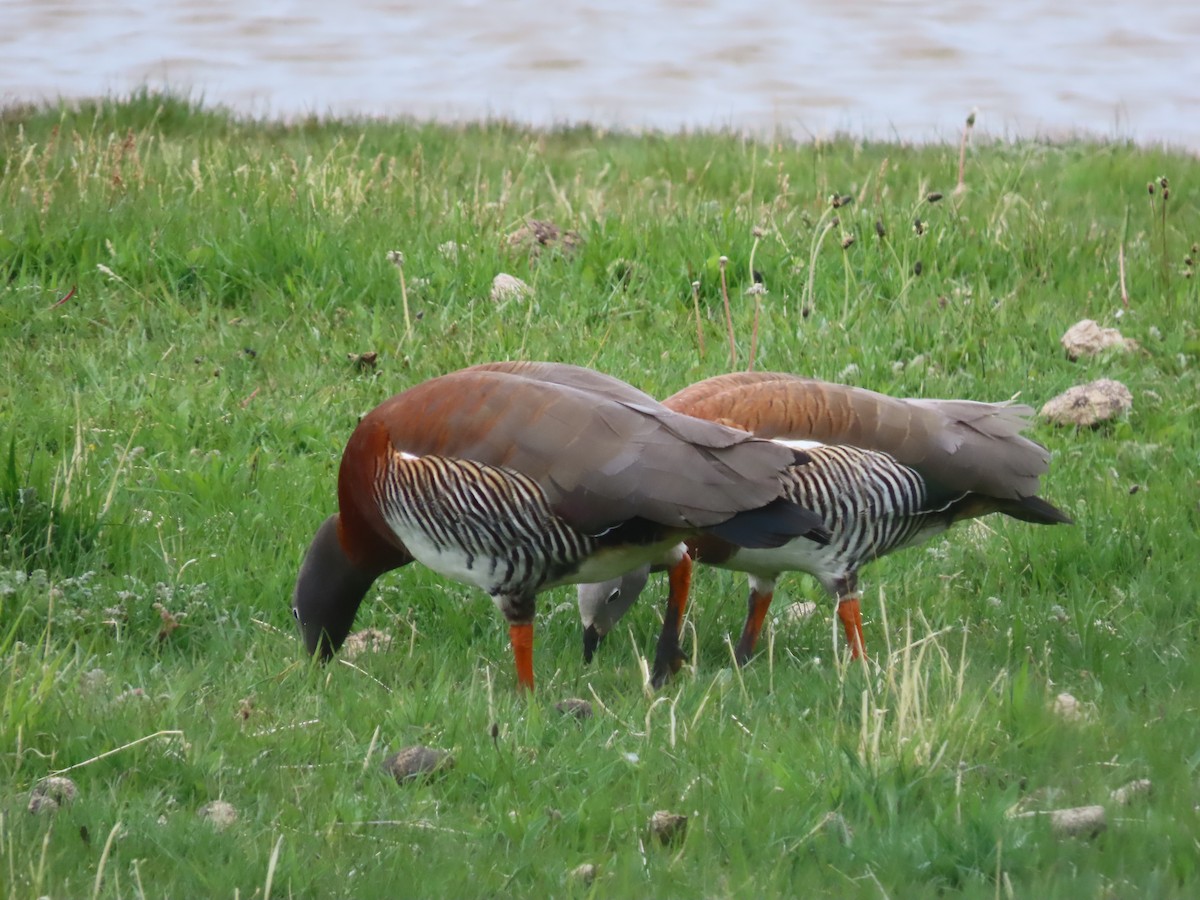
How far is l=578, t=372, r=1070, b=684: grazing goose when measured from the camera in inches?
184

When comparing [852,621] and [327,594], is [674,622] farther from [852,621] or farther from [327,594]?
[327,594]

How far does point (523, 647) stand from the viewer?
466 centimetres

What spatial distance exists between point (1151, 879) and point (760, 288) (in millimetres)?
4097

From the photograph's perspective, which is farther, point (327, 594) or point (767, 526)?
point (327, 594)

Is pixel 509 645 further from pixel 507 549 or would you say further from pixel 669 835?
pixel 669 835

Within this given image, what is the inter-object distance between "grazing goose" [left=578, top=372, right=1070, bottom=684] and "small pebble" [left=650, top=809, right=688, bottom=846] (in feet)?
4.16

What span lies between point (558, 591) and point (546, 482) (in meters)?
1.27

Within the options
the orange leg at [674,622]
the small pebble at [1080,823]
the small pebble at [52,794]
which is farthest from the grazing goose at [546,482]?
the small pebble at [1080,823]

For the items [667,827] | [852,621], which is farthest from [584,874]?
[852,621]

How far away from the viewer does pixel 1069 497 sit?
5859 millimetres

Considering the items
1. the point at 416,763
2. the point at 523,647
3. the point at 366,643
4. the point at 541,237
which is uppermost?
the point at 541,237

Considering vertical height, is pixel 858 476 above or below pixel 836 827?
above

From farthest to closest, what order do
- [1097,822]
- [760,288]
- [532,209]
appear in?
[532,209] → [760,288] → [1097,822]

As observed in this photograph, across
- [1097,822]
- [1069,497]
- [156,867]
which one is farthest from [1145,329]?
[156,867]
